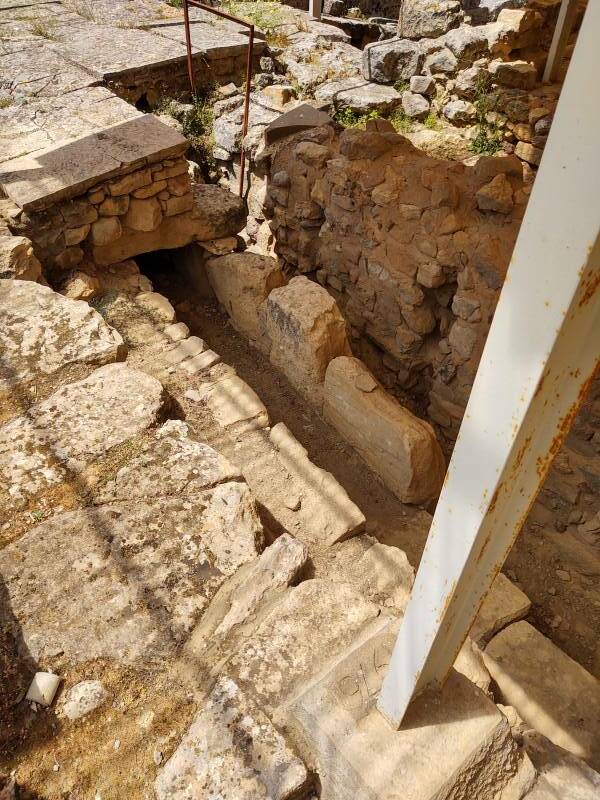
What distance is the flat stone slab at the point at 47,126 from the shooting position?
147 inches

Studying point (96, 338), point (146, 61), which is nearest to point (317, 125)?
point (146, 61)

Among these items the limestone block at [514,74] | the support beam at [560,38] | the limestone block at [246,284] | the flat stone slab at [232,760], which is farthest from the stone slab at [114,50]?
the flat stone slab at [232,760]

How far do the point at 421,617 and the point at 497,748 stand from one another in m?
0.52

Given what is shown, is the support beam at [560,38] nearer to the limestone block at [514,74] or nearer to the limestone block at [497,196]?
the limestone block at [514,74]

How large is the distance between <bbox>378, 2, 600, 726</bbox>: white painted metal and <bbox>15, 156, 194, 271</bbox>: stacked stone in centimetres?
339

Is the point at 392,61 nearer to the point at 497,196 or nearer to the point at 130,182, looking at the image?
the point at 497,196

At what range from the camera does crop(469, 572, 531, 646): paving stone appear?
2750 millimetres

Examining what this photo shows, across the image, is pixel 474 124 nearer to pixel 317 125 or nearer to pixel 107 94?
pixel 317 125

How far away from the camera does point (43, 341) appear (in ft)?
9.57

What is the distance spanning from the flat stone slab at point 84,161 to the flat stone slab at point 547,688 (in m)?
3.59

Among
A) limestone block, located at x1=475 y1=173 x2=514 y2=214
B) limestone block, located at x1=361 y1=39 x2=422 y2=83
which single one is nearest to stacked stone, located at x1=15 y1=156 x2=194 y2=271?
limestone block, located at x1=475 y1=173 x2=514 y2=214

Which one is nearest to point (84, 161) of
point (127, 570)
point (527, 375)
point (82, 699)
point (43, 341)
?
point (43, 341)

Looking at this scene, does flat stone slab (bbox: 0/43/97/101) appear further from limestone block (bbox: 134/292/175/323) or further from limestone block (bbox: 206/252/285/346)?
limestone block (bbox: 134/292/175/323)

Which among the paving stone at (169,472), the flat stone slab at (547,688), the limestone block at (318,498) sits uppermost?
the paving stone at (169,472)
